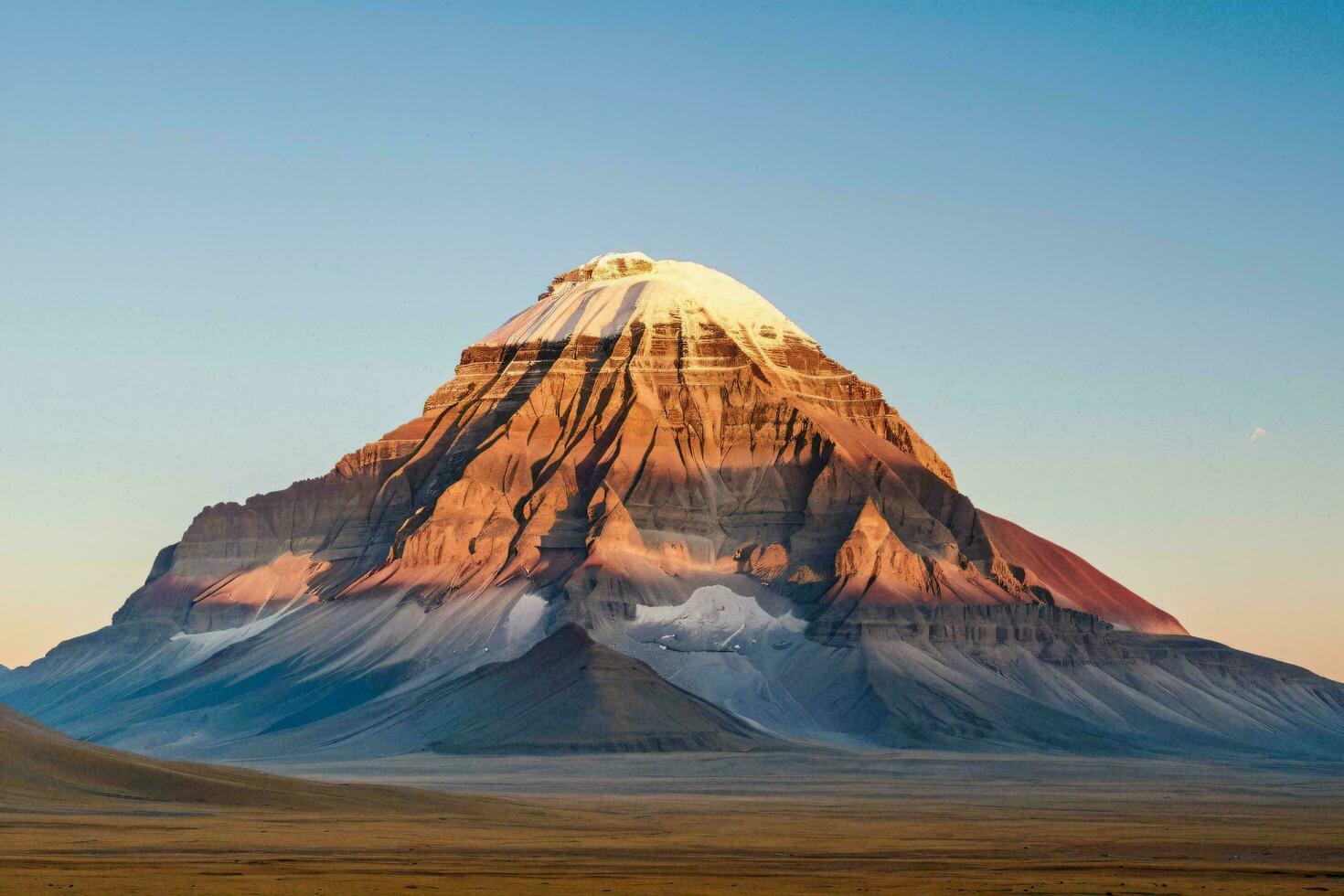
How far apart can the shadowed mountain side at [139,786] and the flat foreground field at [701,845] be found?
149cm

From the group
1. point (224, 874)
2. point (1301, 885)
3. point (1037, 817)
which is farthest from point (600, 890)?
point (1037, 817)

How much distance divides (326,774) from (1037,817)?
76.3m

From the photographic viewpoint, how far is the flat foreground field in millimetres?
79812

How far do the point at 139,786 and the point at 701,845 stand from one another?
3391 cm

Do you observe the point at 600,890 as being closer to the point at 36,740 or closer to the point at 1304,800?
the point at 36,740

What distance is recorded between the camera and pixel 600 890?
76.5 metres

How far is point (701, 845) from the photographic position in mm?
103688

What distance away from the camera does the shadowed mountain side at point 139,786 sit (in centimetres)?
11412

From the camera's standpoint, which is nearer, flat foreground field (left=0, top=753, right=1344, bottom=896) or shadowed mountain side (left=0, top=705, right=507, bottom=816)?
flat foreground field (left=0, top=753, right=1344, bottom=896)

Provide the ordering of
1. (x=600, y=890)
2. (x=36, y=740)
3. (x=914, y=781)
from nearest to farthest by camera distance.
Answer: (x=600, y=890) → (x=36, y=740) → (x=914, y=781)

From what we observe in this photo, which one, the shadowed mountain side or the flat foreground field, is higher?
the shadowed mountain side

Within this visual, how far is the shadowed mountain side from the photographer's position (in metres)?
114

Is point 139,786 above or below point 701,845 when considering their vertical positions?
above

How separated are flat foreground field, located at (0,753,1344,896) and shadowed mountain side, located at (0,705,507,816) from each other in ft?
4.88
